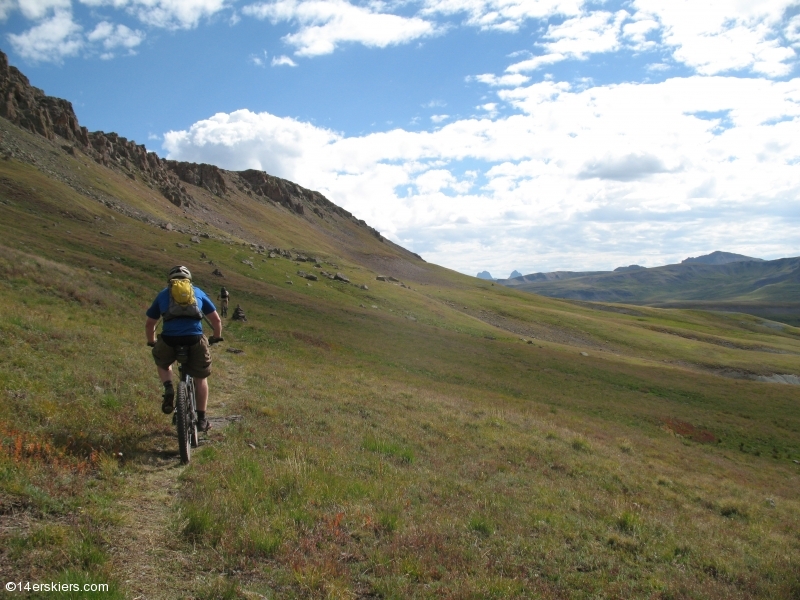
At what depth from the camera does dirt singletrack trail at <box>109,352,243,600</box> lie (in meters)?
5.31

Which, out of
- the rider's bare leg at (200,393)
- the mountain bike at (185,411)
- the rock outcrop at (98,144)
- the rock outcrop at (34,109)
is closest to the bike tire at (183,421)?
the mountain bike at (185,411)

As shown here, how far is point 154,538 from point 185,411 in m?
2.95

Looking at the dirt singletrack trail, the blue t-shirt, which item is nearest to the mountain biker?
the blue t-shirt

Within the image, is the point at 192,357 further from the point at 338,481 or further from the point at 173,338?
the point at 338,481

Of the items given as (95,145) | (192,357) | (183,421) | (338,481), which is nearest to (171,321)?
(192,357)

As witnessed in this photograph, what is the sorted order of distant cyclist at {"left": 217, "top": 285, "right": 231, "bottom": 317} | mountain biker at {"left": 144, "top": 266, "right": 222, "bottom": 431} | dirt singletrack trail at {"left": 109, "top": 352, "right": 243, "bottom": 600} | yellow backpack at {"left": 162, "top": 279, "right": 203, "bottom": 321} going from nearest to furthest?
dirt singletrack trail at {"left": 109, "top": 352, "right": 243, "bottom": 600}, yellow backpack at {"left": 162, "top": 279, "right": 203, "bottom": 321}, mountain biker at {"left": 144, "top": 266, "right": 222, "bottom": 431}, distant cyclist at {"left": 217, "top": 285, "right": 231, "bottom": 317}

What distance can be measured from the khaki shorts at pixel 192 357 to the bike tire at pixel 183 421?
1.59 feet

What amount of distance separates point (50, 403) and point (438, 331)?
45.4 m

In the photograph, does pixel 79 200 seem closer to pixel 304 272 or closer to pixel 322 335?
pixel 304 272

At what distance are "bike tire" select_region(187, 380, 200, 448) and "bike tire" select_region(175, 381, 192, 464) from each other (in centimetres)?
34

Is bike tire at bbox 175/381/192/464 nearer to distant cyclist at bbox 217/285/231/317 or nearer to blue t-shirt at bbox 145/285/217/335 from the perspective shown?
blue t-shirt at bbox 145/285/217/335

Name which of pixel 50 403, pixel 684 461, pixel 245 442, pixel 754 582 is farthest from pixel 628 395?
pixel 50 403

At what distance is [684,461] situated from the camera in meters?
21.9

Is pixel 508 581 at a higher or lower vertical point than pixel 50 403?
lower
